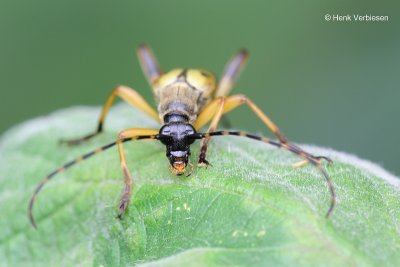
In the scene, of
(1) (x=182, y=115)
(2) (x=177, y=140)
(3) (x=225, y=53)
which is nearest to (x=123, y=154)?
(2) (x=177, y=140)

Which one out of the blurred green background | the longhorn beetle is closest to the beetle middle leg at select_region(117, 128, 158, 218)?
the longhorn beetle

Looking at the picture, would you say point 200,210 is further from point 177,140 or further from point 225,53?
point 225,53

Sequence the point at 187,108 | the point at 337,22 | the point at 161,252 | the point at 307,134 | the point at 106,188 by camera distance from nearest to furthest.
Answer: the point at 161,252, the point at 106,188, the point at 187,108, the point at 307,134, the point at 337,22

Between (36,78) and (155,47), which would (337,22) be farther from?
(36,78)

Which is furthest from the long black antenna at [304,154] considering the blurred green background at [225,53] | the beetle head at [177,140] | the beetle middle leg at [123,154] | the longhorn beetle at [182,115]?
the blurred green background at [225,53]

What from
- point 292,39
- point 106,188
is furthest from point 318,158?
point 292,39

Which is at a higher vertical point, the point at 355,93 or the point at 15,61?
the point at 15,61

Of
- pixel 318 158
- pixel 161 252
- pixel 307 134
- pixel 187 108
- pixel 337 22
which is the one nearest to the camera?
pixel 161 252
